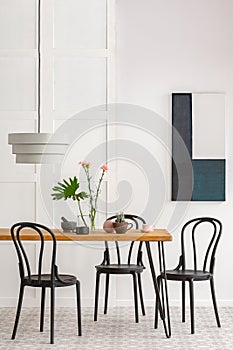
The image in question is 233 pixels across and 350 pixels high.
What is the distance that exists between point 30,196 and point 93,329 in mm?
1456

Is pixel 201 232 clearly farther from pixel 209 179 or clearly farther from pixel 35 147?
pixel 35 147

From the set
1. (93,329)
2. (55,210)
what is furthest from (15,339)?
(55,210)

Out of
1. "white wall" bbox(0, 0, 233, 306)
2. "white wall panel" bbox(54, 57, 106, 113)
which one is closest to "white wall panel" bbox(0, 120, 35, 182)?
"white wall" bbox(0, 0, 233, 306)

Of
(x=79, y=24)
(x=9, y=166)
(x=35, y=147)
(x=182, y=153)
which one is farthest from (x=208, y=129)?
(x=35, y=147)

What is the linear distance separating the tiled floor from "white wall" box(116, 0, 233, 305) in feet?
2.24

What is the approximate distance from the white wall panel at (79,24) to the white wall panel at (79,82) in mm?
150

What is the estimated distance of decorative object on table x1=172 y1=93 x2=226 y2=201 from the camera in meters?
6.42

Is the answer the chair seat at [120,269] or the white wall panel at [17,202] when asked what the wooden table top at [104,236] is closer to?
the chair seat at [120,269]

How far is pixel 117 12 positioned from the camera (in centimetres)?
648

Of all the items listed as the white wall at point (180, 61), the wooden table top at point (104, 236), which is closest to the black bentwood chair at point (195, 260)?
the white wall at point (180, 61)

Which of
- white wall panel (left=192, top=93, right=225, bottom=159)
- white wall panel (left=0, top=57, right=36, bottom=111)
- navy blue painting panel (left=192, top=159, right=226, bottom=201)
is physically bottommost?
navy blue painting panel (left=192, top=159, right=226, bottom=201)

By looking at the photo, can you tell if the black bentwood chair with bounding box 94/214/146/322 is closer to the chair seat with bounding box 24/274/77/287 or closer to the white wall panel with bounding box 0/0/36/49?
the chair seat with bounding box 24/274/77/287

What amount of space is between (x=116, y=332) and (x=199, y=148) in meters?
1.89

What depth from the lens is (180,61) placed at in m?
6.46
